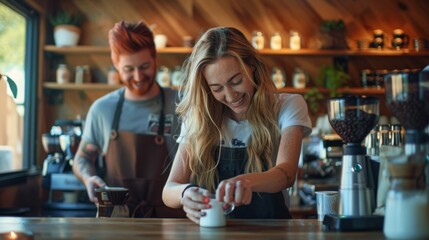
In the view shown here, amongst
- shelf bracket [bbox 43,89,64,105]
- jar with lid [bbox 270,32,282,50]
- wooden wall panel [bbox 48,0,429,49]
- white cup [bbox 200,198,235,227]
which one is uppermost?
wooden wall panel [bbox 48,0,429,49]

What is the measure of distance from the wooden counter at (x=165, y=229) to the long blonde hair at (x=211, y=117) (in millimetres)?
304

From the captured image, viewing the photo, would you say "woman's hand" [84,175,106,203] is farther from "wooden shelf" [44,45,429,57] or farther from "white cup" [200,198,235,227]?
"wooden shelf" [44,45,429,57]

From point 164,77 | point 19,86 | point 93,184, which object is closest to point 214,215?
point 93,184

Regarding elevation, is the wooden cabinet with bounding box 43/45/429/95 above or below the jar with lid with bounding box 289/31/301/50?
below

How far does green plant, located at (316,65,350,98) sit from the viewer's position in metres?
5.28

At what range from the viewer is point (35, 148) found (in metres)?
4.91

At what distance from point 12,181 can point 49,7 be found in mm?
1930

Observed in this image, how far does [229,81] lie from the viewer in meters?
2.05

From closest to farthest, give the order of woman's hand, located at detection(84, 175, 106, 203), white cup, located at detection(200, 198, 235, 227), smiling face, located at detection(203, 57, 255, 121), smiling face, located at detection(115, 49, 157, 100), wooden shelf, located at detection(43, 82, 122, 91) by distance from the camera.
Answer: white cup, located at detection(200, 198, 235, 227), smiling face, located at detection(203, 57, 255, 121), woman's hand, located at detection(84, 175, 106, 203), smiling face, located at detection(115, 49, 157, 100), wooden shelf, located at detection(43, 82, 122, 91)

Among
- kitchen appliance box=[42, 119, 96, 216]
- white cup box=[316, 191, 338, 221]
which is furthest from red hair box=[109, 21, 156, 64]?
white cup box=[316, 191, 338, 221]

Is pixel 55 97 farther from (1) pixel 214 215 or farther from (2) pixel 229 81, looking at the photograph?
(1) pixel 214 215

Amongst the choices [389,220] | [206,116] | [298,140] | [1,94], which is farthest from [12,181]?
[389,220]

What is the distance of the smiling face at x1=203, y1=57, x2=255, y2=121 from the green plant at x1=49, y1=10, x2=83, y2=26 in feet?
10.8

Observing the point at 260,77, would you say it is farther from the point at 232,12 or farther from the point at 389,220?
the point at 232,12
